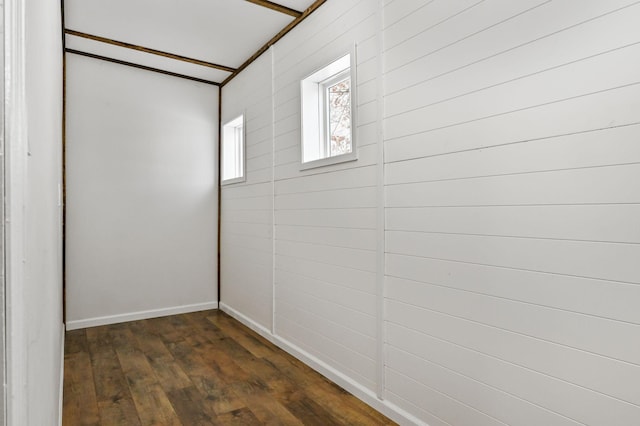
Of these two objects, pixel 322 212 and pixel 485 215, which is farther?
pixel 322 212

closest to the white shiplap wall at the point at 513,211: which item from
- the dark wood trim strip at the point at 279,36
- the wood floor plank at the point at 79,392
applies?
the dark wood trim strip at the point at 279,36

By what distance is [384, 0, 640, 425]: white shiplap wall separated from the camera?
1.32 m

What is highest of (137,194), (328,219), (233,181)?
(233,181)

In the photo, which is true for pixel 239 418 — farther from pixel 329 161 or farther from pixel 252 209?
pixel 252 209

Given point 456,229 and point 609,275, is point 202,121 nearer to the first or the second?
point 456,229

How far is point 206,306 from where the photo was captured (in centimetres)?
456

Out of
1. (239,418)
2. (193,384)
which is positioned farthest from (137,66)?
(239,418)

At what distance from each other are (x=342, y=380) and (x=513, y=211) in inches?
63.4

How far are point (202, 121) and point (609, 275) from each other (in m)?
4.17

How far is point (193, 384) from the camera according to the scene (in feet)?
8.64

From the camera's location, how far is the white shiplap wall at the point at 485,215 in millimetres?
1328

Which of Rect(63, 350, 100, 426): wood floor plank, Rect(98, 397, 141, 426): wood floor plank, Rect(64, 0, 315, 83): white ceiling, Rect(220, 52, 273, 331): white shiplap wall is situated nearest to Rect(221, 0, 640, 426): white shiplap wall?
Rect(64, 0, 315, 83): white ceiling

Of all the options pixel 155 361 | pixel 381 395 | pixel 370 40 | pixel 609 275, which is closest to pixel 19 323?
pixel 609 275

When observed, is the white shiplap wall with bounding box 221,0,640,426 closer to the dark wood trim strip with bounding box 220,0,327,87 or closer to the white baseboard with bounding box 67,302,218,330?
the dark wood trim strip with bounding box 220,0,327,87
